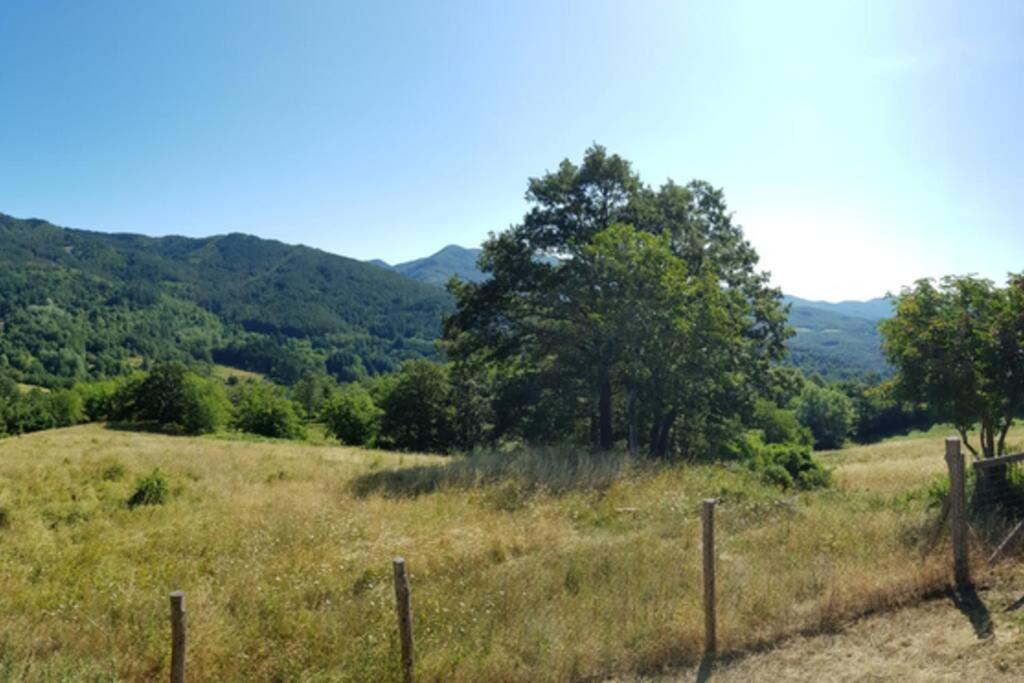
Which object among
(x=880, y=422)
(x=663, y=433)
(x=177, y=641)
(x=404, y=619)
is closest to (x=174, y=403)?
(x=663, y=433)

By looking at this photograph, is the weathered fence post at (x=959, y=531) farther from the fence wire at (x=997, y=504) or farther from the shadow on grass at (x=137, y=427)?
the shadow on grass at (x=137, y=427)

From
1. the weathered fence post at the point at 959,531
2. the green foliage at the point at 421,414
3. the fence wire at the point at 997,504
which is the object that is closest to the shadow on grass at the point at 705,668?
A: the weathered fence post at the point at 959,531

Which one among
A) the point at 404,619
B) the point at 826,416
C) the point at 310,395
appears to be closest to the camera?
the point at 404,619

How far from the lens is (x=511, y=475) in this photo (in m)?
14.7

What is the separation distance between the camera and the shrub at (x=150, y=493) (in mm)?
13625

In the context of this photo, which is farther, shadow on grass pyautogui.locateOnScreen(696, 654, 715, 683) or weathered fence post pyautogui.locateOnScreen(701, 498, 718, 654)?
weathered fence post pyautogui.locateOnScreen(701, 498, 718, 654)

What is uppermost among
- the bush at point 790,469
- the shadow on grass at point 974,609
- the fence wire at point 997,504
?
the fence wire at point 997,504

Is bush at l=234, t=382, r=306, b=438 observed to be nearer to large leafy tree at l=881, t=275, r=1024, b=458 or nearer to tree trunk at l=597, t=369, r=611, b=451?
tree trunk at l=597, t=369, r=611, b=451

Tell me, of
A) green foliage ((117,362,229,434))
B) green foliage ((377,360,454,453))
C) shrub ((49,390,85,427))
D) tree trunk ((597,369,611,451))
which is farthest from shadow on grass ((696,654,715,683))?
shrub ((49,390,85,427))

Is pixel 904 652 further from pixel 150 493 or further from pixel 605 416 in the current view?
pixel 605 416

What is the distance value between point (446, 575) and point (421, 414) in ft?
158

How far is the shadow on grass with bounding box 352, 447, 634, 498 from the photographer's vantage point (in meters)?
13.9

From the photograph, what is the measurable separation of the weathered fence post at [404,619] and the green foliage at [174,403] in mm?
57972

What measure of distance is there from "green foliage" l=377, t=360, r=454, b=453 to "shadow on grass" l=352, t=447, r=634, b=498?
38.2 meters
